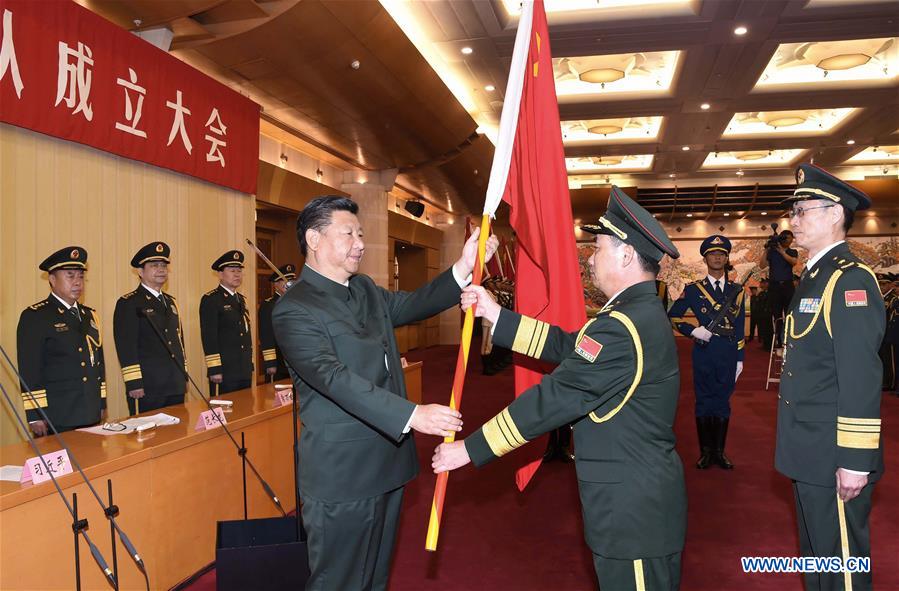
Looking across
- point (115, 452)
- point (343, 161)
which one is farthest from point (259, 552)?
point (343, 161)

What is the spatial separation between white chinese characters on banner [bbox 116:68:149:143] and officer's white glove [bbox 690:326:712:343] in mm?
3949

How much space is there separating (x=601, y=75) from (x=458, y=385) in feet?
22.9

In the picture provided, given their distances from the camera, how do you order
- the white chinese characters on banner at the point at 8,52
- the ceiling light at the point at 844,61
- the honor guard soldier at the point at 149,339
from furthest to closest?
the ceiling light at the point at 844,61, the honor guard soldier at the point at 149,339, the white chinese characters on banner at the point at 8,52

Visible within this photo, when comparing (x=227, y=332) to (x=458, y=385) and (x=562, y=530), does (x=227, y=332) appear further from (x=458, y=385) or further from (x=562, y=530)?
(x=458, y=385)

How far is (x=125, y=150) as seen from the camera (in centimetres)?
432

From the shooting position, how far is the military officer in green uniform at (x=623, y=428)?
1.54m

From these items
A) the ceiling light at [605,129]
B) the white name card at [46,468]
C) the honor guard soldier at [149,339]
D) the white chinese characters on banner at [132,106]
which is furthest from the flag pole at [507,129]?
the ceiling light at [605,129]

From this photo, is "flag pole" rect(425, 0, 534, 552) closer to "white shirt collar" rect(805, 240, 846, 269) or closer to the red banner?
"white shirt collar" rect(805, 240, 846, 269)

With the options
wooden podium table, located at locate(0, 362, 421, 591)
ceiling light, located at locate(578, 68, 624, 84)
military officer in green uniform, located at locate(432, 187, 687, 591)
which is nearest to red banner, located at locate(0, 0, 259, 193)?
wooden podium table, located at locate(0, 362, 421, 591)

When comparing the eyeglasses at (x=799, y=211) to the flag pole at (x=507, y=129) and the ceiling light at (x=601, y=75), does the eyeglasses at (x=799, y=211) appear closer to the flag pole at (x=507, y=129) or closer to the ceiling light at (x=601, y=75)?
the flag pole at (x=507, y=129)

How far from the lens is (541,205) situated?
2.07 m

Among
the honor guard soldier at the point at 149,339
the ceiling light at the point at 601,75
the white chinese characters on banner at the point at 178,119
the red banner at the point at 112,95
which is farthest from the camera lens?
the ceiling light at the point at 601,75

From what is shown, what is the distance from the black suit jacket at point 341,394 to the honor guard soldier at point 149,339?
8.52 feet

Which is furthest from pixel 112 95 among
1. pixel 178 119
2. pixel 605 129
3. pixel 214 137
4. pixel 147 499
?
pixel 605 129
